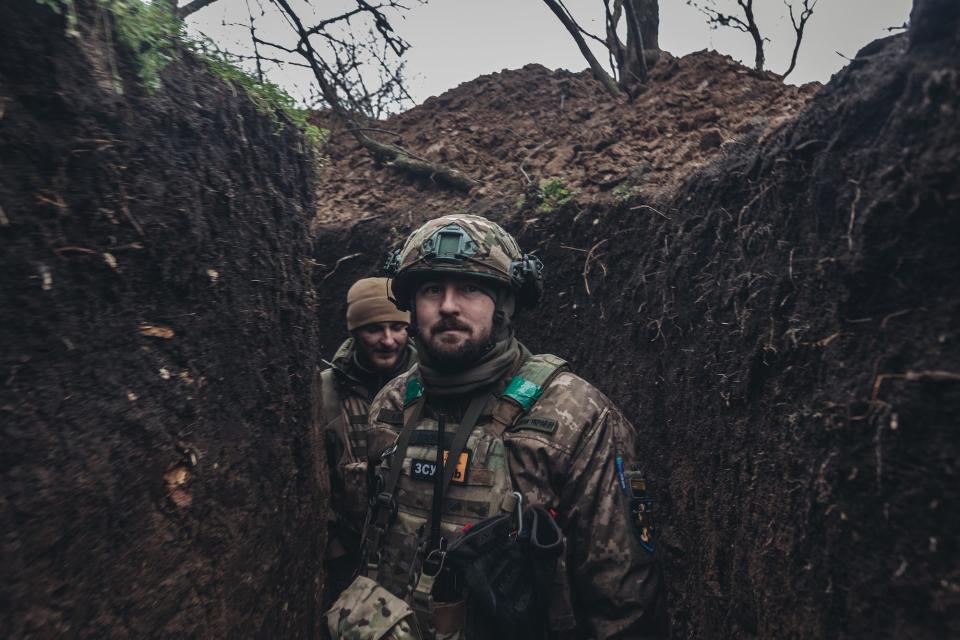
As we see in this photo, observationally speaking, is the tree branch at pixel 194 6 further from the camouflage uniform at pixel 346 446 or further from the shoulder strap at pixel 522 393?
the shoulder strap at pixel 522 393

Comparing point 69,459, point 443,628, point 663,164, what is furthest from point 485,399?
point 663,164

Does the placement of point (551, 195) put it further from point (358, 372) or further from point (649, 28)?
point (649, 28)

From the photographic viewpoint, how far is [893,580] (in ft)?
4.72

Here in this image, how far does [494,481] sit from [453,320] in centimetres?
80

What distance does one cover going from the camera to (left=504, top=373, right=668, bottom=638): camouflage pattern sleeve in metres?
2.29

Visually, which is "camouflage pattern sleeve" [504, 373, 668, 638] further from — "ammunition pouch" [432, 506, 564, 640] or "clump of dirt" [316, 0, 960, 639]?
"clump of dirt" [316, 0, 960, 639]

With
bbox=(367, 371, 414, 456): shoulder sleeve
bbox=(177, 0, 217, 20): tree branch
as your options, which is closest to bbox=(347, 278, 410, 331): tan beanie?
bbox=(367, 371, 414, 456): shoulder sleeve

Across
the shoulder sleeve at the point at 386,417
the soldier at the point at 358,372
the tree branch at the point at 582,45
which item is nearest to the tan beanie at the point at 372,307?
the soldier at the point at 358,372

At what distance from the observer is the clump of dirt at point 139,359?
1.55 meters

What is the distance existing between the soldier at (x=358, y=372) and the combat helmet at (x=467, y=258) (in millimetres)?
920

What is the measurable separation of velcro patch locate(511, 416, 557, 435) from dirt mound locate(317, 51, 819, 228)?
209 centimetres

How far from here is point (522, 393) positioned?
268 cm

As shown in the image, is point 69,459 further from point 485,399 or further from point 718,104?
point 718,104

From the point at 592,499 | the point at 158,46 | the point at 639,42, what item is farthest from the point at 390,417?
the point at 639,42
